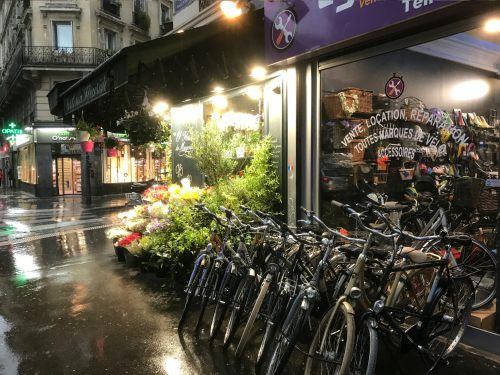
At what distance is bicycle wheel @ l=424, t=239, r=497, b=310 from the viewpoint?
4.58m

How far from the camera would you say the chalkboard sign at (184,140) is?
9867 mm

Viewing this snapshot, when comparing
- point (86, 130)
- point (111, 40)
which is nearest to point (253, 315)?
point (86, 130)

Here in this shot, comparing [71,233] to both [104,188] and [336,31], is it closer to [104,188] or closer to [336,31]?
[336,31]

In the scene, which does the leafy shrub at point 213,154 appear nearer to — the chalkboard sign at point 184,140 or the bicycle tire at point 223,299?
the chalkboard sign at point 184,140

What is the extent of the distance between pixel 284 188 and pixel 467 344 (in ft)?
11.7

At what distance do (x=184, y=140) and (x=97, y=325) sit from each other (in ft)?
20.1

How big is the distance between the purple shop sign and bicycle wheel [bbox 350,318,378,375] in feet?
10.6

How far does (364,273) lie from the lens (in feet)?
12.4

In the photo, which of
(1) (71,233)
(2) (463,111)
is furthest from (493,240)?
(1) (71,233)

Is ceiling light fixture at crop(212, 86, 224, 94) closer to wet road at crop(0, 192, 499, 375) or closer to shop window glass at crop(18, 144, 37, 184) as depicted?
wet road at crop(0, 192, 499, 375)

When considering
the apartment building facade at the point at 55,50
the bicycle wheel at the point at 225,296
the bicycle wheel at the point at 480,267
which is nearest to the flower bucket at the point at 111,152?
the apartment building facade at the point at 55,50

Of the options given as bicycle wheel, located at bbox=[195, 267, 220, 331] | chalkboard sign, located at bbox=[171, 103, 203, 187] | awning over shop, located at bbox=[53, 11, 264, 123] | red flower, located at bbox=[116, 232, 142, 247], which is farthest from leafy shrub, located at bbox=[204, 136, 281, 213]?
chalkboard sign, located at bbox=[171, 103, 203, 187]

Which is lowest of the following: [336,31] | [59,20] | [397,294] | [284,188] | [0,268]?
[0,268]

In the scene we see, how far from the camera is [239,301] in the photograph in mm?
4398
